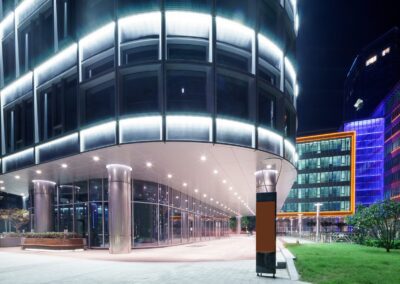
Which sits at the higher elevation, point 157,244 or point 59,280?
point 59,280

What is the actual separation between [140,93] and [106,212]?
1338 cm

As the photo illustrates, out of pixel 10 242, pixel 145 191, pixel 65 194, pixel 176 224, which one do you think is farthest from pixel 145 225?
pixel 10 242

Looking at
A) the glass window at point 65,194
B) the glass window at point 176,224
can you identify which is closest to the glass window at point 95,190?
the glass window at point 65,194

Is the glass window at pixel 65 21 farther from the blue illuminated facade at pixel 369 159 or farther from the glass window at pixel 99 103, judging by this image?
the blue illuminated facade at pixel 369 159

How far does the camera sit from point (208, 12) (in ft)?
52.6

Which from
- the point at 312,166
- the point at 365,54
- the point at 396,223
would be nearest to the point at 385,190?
the point at 312,166

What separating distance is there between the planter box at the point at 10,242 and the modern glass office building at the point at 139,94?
7536 millimetres

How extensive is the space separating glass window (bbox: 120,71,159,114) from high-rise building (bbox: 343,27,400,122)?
126448 mm

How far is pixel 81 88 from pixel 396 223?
2129cm

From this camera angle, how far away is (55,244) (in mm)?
24172

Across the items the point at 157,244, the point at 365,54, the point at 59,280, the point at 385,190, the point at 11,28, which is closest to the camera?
the point at 59,280

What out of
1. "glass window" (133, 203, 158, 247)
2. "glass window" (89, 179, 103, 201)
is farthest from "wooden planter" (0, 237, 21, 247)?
"glass window" (133, 203, 158, 247)

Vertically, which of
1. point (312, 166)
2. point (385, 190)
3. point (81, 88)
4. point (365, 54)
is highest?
point (365, 54)

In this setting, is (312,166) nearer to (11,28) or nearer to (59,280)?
(11,28)
